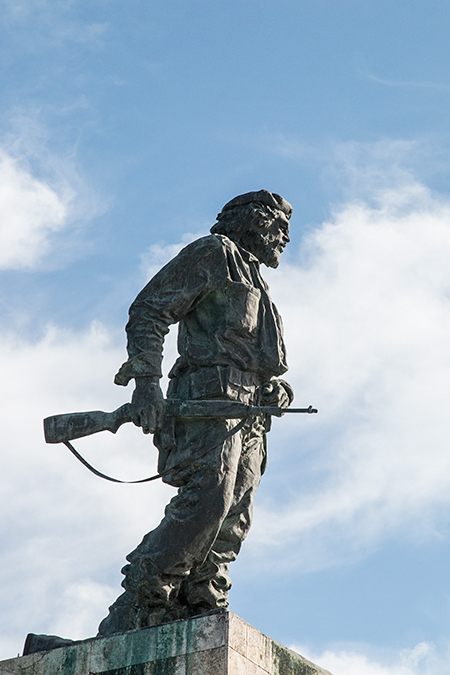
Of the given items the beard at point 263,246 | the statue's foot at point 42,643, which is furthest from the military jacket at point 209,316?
the statue's foot at point 42,643

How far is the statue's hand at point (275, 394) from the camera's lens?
8.74 metres

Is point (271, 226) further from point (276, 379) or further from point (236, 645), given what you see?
point (236, 645)

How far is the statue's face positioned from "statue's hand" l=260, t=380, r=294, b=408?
3.80 ft

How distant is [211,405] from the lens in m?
8.15

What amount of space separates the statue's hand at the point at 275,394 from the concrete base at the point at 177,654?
2057 millimetres

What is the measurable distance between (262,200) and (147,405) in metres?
2.33

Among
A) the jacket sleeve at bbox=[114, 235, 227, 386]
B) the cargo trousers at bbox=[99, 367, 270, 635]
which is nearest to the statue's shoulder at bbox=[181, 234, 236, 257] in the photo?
the jacket sleeve at bbox=[114, 235, 227, 386]

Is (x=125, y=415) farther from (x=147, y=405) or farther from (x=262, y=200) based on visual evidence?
(x=262, y=200)

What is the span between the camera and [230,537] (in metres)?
8.40

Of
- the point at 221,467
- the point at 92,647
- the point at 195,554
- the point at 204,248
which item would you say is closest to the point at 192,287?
the point at 204,248

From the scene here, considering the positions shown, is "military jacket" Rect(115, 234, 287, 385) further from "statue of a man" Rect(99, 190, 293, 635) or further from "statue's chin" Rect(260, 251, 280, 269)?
"statue's chin" Rect(260, 251, 280, 269)

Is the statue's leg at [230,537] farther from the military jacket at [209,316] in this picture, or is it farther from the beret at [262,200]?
the beret at [262,200]

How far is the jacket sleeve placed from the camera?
27.1 ft

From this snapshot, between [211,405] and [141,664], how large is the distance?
2019 millimetres
